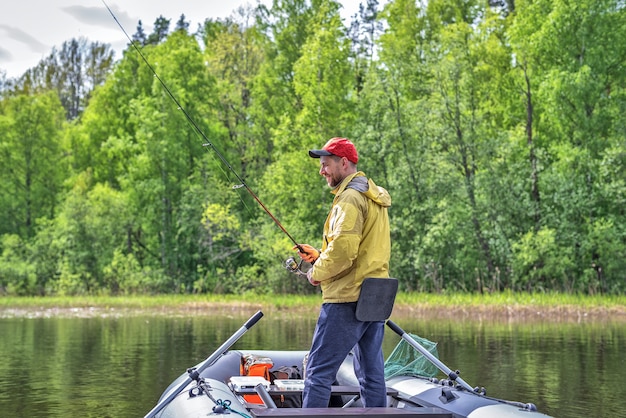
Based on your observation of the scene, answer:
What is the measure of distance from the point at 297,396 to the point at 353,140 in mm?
21672

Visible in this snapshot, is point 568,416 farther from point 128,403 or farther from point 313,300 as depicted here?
point 313,300

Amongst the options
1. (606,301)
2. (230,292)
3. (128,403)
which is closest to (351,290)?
(128,403)

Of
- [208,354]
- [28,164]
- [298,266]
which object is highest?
[28,164]

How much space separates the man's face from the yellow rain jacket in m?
0.06

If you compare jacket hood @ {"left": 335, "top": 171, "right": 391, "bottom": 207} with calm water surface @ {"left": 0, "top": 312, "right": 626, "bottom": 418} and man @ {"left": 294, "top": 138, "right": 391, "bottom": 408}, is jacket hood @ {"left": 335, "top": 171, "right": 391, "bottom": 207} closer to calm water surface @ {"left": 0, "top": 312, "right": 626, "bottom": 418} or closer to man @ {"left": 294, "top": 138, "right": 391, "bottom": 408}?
man @ {"left": 294, "top": 138, "right": 391, "bottom": 408}

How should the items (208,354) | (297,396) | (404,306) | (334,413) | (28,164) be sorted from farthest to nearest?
(28,164)
(404,306)
(208,354)
(297,396)
(334,413)

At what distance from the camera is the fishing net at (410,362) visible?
6246mm

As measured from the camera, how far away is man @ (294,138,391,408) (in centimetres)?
477

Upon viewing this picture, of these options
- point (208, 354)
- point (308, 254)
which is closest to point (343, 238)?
point (308, 254)

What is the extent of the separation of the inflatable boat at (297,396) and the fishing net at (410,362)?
0.18ft

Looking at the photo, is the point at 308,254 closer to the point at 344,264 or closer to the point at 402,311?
the point at 344,264

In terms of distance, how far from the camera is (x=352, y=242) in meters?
4.75

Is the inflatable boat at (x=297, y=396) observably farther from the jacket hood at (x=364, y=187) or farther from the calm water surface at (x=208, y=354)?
the calm water surface at (x=208, y=354)

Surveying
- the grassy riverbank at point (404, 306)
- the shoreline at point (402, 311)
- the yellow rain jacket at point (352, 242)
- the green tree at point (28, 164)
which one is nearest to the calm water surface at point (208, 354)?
the shoreline at point (402, 311)
